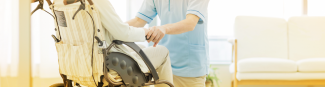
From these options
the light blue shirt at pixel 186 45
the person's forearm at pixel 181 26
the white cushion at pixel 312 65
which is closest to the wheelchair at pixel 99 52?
the person's forearm at pixel 181 26

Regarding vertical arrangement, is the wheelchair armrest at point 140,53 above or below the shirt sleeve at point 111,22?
below

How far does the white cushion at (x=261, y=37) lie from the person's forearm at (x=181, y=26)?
1604 mm

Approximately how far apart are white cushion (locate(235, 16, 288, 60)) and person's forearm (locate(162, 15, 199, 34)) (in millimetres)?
1604

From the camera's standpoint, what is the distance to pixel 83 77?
0.87 metres

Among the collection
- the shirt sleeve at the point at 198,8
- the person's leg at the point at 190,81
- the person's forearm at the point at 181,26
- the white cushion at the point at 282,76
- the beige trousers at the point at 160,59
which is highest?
the shirt sleeve at the point at 198,8

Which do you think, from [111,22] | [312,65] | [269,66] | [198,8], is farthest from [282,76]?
[111,22]

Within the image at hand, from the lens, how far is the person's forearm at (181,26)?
3.84 ft

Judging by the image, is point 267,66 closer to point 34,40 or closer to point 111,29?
point 111,29

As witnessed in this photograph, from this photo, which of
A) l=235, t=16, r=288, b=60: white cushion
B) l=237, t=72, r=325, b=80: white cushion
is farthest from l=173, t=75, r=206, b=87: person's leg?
l=235, t=16, r=288, b=60: white cushion

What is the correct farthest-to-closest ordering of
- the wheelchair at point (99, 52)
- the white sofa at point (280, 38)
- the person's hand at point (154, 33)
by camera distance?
the white sofa at point (280, 38) < the person's hand at point (154, 33) < the wheelchair at point (99, 52)

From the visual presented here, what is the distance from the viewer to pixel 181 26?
123cm

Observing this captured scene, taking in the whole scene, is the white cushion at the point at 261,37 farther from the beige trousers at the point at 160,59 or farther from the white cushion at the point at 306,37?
the beige trousers at the point at 160,59

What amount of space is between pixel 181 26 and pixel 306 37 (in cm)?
221

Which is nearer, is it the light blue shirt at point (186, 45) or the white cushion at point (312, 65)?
the light blue shirt at point (186, 45)
